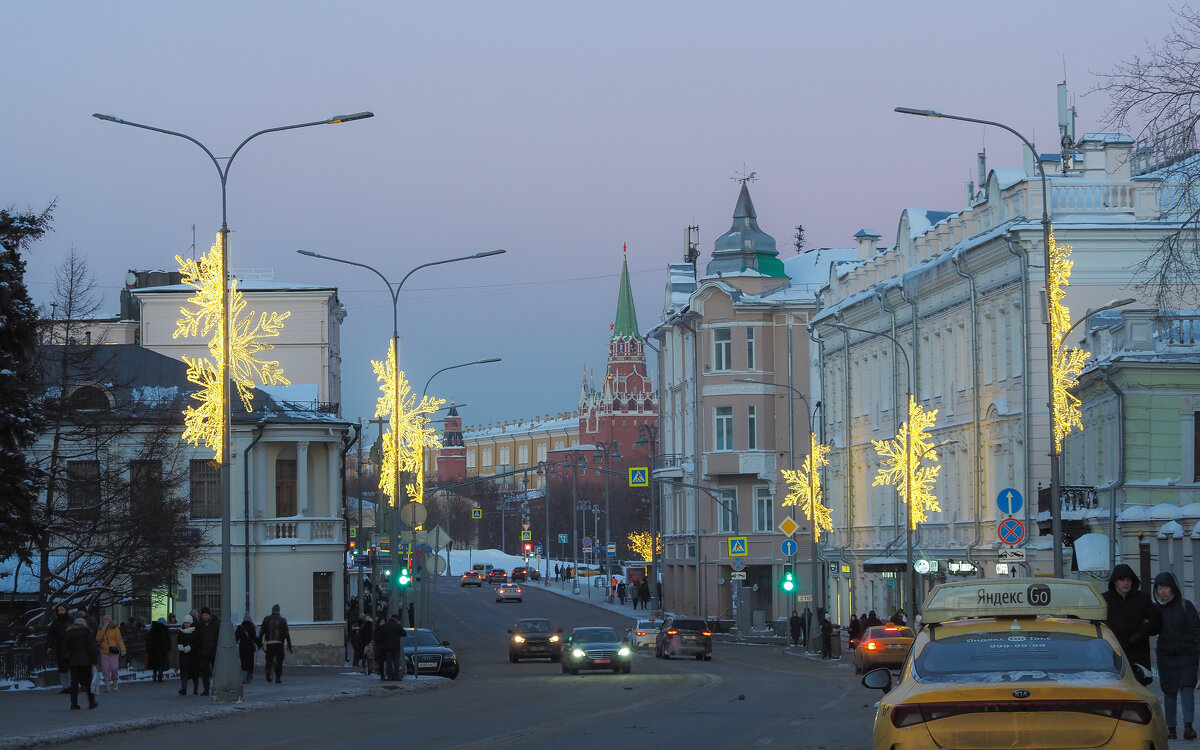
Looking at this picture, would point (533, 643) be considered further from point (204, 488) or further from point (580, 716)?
point (580, 716)

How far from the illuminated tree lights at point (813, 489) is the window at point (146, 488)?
77.6ft

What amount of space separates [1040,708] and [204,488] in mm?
47017

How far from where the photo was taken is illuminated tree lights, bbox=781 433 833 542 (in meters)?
62.1

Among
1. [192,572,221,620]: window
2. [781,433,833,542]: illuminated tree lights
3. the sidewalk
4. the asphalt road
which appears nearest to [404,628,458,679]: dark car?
the asphalt road

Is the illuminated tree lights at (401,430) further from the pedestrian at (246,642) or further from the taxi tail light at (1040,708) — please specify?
the taxi tail light at (1040,708)

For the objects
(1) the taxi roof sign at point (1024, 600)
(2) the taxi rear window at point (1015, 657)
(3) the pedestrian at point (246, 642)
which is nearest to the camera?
(2) the taxi rear window at point (1015, 657)

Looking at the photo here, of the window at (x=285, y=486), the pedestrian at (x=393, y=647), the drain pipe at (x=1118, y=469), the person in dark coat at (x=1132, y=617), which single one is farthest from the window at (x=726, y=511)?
the person in dark coat at (x=1132, y=617)

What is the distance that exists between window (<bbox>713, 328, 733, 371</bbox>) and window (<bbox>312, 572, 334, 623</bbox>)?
34.2 metres

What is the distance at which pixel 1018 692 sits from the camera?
1018 cm

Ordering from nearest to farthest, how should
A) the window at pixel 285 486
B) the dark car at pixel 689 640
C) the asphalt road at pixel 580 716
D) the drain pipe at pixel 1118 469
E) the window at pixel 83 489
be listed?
the asphalt road at pixel 580 716 < the drain pipe at pixel 1118 469 < the window at pixel 83 489 < the dark car at pixel 689 640 < the window at pixel 285 486

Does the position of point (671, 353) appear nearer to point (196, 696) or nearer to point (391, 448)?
point (391, 448)

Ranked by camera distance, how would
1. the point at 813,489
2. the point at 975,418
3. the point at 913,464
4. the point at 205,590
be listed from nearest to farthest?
the point at 913,464 → the point at 205,590 → the point at 975,418 → the point at 813,489

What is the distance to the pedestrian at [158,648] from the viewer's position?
37.9 metres

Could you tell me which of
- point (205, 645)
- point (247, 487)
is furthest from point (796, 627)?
point (205, 645)
